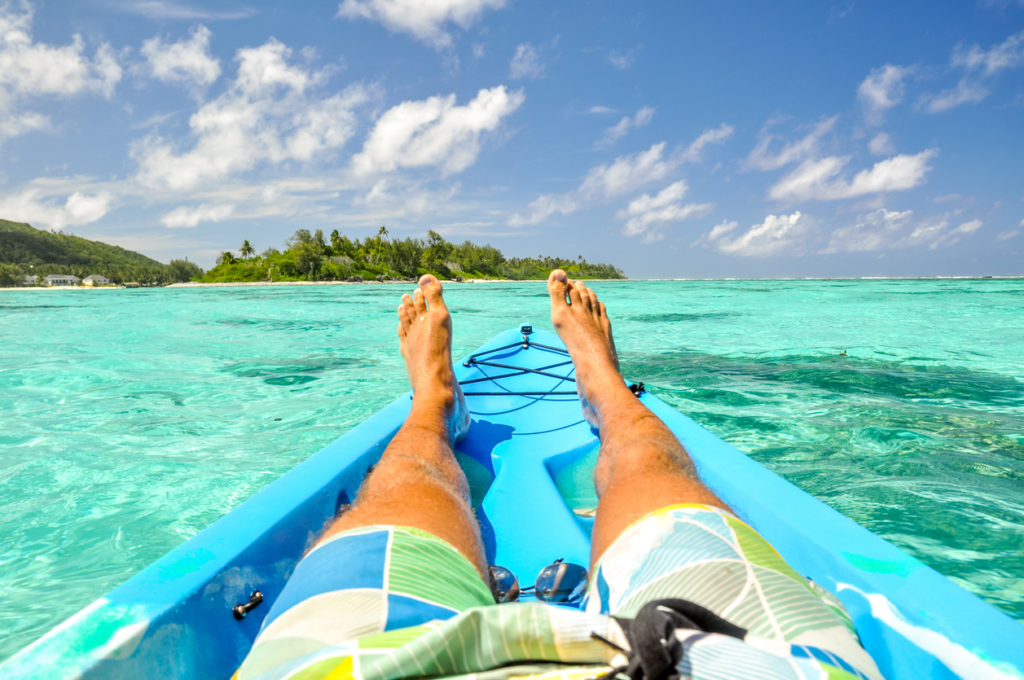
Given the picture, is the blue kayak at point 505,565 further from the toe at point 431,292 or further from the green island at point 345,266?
the green island at point 345,266

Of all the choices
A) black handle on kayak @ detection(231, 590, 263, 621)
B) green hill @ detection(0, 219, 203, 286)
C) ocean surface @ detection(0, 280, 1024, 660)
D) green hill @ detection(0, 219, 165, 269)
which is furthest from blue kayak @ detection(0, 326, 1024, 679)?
green hill @ detection(0, 219, 165, 269)

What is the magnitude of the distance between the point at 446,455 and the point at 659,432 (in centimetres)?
59

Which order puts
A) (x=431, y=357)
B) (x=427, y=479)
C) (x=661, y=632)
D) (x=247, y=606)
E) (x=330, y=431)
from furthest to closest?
(x=330, y=431) → (x=431, y=357) → (x=427, y=479) → (x=247, y=606) → (x=661, y=632)

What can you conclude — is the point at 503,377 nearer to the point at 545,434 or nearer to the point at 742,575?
the point at 545,434

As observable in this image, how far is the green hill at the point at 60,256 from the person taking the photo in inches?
3147

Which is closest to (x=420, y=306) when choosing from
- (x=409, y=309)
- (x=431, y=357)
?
(x=409, y=309)

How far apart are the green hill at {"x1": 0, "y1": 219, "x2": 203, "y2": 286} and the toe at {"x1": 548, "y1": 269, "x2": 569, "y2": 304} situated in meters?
75.3

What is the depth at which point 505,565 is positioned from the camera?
1.46 meters

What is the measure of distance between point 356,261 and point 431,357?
63.6 meters

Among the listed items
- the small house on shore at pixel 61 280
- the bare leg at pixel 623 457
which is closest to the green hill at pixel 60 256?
the small house on shore at pixel 61 280

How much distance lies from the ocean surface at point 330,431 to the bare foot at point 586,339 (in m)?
1.09

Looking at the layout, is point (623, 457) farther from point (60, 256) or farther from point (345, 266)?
point (60, 256)

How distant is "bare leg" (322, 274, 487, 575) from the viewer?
1.04 m

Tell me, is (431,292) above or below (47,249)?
below
